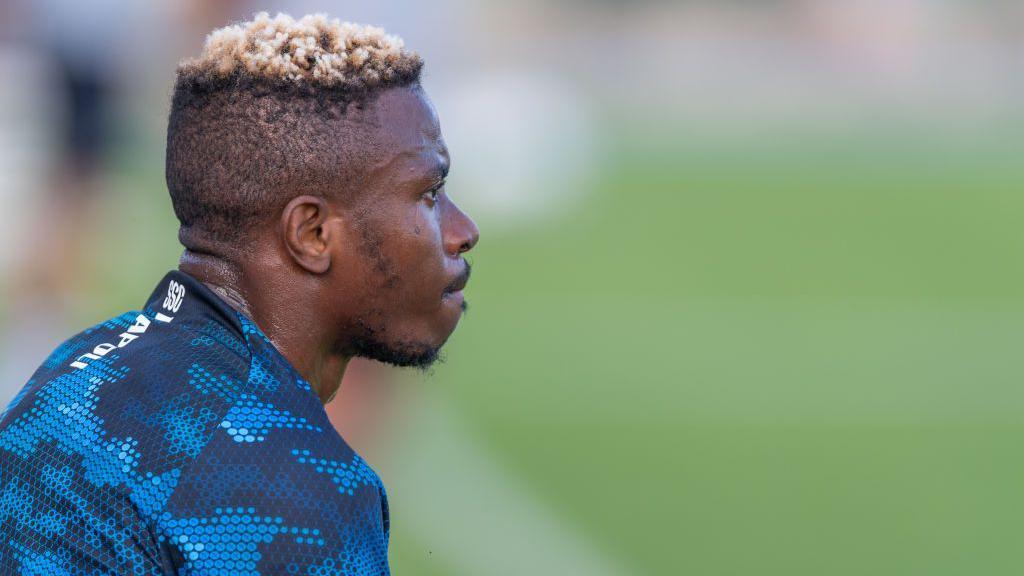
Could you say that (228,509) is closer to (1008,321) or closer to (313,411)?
(313,411)

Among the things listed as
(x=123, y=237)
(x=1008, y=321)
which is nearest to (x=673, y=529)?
(x=1008, y=321)

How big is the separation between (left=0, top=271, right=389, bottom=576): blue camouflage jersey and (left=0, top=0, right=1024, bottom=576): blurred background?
95 cm

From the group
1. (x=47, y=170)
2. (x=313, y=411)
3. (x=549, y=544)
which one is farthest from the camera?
(x=47, y=170)

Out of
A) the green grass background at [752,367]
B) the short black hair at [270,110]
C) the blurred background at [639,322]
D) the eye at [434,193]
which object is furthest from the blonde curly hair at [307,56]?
the green grass background at [752,367]

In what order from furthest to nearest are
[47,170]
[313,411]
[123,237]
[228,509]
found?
[123,237] < [47,170] < [313,411] < [228,509]

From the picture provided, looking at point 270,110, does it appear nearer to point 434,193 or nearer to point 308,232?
point 308,232

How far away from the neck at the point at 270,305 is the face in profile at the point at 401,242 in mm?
62

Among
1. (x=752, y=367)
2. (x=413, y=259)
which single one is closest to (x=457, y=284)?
(x=413, y=259)

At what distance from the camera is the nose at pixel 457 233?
2.27 m

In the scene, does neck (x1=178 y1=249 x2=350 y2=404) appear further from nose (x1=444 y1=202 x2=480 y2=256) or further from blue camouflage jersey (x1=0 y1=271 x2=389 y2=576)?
nose (x1=444 y1=202 x2=480 y2=256)

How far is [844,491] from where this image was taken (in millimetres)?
6609

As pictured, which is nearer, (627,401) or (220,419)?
(220,419)

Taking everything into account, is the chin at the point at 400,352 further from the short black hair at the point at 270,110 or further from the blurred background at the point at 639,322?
the blurred background at the point at 639,322

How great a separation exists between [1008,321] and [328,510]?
9.14 metres
